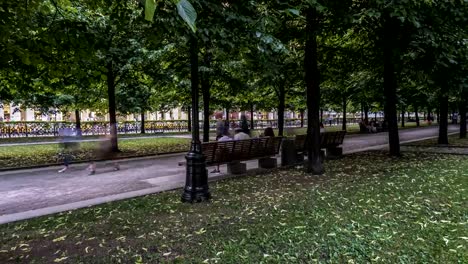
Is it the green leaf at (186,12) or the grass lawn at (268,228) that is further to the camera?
the grass lawn at (268,228)

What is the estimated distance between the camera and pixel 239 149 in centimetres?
1073

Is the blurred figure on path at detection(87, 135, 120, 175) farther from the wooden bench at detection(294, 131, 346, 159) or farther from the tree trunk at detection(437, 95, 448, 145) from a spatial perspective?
the tree trunk at detection(437, 95, 448, 145)

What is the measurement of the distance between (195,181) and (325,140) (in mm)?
7588

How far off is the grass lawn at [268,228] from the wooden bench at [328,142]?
154 inches

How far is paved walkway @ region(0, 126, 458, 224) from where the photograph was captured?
7.58m

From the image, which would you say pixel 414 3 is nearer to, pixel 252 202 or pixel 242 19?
pixel 242 19

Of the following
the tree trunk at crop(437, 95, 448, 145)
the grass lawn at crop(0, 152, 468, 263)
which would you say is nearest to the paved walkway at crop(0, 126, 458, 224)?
the grass lawn at crop(0, 152, 468, 263)

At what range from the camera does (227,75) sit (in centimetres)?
1895

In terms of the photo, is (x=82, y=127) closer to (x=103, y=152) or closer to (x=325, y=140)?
(x=103, y=152)

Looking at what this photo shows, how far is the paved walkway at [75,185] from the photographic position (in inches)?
298

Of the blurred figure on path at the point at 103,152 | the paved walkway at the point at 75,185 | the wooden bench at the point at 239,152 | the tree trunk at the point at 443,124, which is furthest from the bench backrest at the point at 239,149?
the tree trunk at the point at 443,124

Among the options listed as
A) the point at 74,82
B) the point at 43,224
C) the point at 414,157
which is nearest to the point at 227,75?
the point at 74,82

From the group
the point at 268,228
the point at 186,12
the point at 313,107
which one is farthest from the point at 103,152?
the point at 186,12

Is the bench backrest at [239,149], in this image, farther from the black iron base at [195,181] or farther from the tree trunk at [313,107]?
the black iron base at [195,181]
